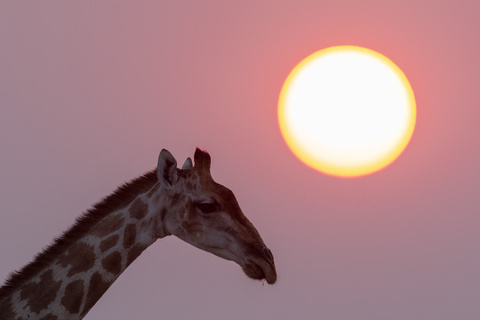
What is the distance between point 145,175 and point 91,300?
7.19ft

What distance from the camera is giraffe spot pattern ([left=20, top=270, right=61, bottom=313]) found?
31.9 feet

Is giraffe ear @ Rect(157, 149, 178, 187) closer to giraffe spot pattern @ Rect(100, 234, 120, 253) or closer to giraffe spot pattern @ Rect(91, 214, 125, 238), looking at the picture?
giraffe spot pattern @ Rect(91, 214, 125, 238)

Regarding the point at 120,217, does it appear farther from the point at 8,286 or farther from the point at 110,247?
the point at 8,286

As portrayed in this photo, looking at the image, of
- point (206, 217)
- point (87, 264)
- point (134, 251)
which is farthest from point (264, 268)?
point (87, 264)

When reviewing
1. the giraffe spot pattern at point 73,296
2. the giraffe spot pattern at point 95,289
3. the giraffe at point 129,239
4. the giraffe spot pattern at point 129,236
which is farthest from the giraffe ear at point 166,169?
the giraffe spot pattern at point 73,296

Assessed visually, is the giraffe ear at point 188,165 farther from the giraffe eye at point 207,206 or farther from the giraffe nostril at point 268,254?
the giraffe nostril at point 268,254

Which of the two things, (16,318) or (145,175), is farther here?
(145,175)

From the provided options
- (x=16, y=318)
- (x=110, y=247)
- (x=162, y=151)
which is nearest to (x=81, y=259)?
(x=110, y=247)

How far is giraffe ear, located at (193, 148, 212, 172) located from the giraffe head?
0.57 ft

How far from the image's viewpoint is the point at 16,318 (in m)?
9.59

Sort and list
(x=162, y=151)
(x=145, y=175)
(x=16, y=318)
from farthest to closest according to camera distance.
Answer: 1. (x=145, y=175)
2. (x=162, y=151)
3. (x=16, y=318)

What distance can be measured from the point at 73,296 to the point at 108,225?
1.21 metres

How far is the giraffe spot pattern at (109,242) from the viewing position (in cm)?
1030

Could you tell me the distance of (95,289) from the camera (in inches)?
394
